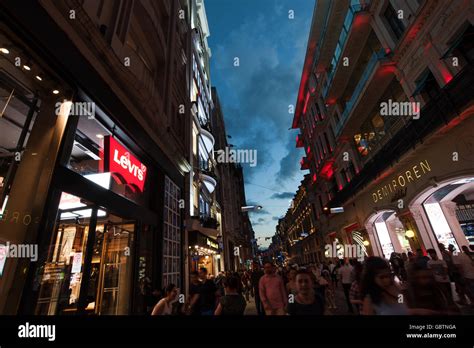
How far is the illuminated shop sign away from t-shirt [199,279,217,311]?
1153 cm

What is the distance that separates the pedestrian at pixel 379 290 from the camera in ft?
8.15

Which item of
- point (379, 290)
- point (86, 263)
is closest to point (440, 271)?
point (379, 290)

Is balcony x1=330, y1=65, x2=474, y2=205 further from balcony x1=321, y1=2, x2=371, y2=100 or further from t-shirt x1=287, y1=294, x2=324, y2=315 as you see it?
t-shirt x1=287, y1=294, x2=324, y2=315

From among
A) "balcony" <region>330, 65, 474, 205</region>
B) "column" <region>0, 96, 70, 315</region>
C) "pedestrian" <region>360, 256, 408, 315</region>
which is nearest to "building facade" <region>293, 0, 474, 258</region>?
"balcony" <region>330, 65, 474, 205</region>

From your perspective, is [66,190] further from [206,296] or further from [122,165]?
[206,296]

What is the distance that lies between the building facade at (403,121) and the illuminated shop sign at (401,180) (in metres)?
0.06

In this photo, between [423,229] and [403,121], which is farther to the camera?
[403,121]

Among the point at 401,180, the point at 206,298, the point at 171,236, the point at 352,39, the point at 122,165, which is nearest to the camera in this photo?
the point at 206,298

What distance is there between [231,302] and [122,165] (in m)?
5.14

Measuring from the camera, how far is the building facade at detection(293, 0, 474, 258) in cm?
881

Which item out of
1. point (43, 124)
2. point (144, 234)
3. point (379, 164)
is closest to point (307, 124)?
point (379, 164)

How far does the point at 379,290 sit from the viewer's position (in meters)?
2.65

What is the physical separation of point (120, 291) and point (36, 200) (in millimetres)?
4514

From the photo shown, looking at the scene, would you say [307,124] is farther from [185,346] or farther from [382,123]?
[185,346]
